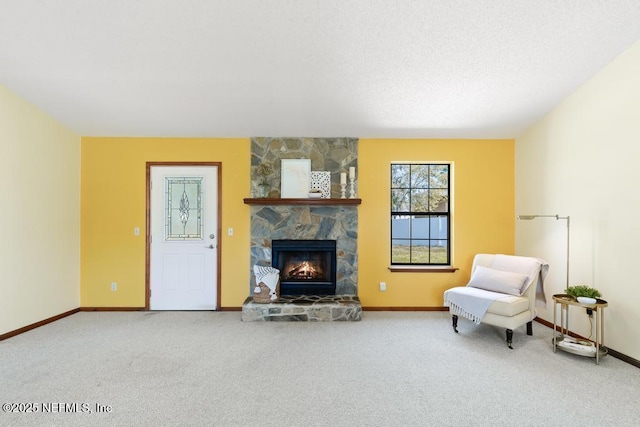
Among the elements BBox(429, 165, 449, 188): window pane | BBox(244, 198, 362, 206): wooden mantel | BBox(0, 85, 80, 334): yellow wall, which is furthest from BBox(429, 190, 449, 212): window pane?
BBox(0, 85, 80, 334): yellow wall

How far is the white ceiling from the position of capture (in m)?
2.45

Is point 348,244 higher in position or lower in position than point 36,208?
lower

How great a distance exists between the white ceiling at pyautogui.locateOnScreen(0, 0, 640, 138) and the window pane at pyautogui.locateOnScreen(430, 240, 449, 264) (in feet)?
5.43

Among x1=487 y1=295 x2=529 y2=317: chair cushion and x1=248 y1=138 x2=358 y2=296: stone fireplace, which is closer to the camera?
x1=487 y1=295 x2=529 y2=317: chair cushion

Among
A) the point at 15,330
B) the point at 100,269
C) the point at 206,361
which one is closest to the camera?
the point at 206,361

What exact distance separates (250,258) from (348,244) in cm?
142

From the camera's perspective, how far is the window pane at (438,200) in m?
4.62

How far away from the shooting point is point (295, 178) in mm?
4418

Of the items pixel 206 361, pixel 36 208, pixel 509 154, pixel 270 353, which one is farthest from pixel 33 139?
pixel 509 154

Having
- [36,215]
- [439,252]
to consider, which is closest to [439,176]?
[439,252]

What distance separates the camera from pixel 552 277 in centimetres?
380

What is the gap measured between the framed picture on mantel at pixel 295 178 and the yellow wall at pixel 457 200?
77 centimetres

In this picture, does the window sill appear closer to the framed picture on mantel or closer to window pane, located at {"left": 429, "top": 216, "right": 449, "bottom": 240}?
window pane, located at {"left": 429, "top": 216, "right": 449, "bottom": 240}

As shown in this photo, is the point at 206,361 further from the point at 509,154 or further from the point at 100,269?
the point at 509,154
